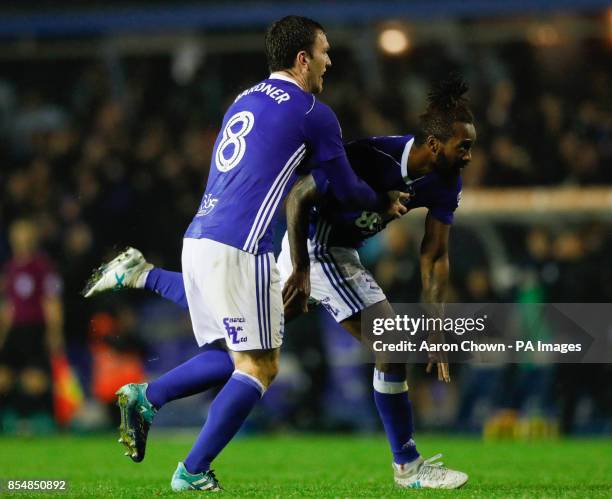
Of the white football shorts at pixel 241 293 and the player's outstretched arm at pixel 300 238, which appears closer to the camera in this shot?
the white football shorts at pixel 241 293

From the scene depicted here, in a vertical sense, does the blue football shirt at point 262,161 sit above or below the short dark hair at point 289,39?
below

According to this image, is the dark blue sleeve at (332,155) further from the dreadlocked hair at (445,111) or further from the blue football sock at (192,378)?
the blue football sock at (192,378)

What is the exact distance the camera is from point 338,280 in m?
6.72

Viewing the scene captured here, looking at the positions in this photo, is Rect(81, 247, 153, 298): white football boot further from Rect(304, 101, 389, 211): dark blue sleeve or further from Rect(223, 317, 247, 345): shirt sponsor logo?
Rect(304, 101, 389, 211): dark blue sleeve

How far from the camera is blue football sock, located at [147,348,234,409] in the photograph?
6023mm

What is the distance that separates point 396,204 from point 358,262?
889 mm

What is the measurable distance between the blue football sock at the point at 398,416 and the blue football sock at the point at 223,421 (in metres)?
1.15

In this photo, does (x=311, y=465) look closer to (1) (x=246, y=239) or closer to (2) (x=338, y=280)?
(2) (x=338, y=280)

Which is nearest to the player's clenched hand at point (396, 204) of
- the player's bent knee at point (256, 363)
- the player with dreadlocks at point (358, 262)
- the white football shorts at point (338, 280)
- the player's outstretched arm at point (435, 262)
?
the player with dreadlocks at point (358, 262)

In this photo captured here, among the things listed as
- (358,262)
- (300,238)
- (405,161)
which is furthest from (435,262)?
(300,238)

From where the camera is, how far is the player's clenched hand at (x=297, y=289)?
6.25m

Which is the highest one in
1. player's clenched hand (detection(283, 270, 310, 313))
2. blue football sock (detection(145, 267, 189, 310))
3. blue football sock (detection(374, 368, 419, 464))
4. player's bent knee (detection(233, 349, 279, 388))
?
blue football sock (detection(145, 267, 189, 310))

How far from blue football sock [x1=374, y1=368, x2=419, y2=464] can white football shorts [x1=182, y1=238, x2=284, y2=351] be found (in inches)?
43.7

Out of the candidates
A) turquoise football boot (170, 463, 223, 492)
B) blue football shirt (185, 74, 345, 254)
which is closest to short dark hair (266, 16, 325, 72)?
blue football shirt (185, 74, 345, 254)
